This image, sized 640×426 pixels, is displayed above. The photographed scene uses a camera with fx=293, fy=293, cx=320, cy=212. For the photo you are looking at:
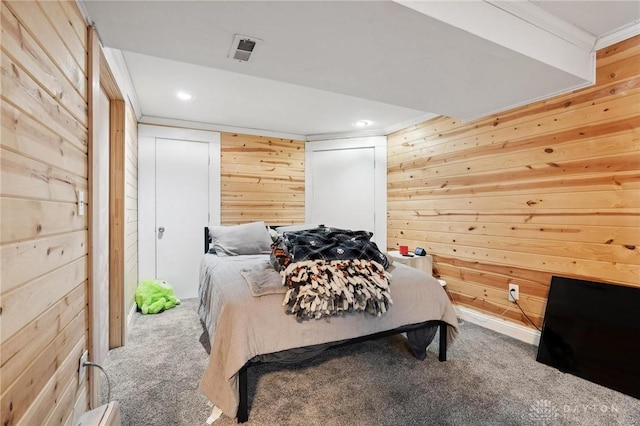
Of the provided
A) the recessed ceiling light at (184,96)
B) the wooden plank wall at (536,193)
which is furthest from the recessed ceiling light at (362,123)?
the recessed ceiling light at (184,96)

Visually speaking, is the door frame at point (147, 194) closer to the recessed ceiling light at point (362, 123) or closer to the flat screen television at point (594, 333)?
the recessed ceiling light at point (362, 123)

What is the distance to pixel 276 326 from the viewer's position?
5.24 feet

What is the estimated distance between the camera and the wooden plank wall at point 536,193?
199 cm

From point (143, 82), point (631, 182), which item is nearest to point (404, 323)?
point (631, 182)

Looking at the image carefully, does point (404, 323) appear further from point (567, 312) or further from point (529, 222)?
point (529, 222)

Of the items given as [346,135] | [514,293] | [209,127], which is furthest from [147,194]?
[514,293]

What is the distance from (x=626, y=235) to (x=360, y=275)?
1826mm

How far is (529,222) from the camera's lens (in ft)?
8.13

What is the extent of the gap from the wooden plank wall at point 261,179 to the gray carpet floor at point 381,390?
2118mm

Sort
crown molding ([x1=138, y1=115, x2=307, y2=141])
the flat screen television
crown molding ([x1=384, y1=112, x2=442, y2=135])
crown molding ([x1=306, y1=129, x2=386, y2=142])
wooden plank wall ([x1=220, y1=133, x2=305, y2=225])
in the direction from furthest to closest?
crown molding ([x1=306, y1=129, x2=386, y2=142]), wooden plank wall ([x1=220, y1=133, x2=305, y2=225]), crown molding ([x1=138, y1=115, x2=307, y2=141]), crown molding ([x1=384, y1=112, x2=442, y2=135]), the flat screen television

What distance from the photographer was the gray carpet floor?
1.56 metres

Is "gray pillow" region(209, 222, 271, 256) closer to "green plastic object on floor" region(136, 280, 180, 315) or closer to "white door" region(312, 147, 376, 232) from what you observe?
"green plastic object on floor" region(136, 280, 180, 315)

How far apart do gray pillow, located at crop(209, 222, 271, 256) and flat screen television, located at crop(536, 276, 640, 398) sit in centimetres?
258

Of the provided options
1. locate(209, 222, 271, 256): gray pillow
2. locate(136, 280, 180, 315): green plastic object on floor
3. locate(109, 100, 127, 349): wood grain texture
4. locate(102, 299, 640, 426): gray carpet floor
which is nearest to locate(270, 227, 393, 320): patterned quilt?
locate(102, 299, 640, 426): gray carpet floor
